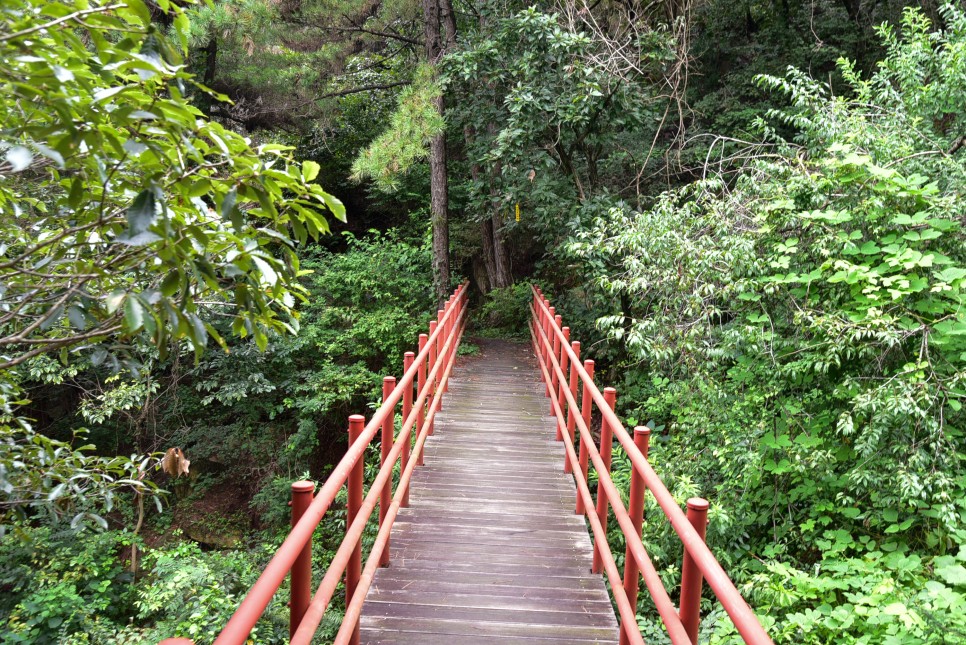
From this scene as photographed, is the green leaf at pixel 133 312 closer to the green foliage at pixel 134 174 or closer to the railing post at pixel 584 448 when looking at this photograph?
the green foliage at pixel 134 174

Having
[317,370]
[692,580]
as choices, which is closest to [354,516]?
[692,580]

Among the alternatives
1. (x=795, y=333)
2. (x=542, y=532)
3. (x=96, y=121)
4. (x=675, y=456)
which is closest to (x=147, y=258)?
(x=96, y=121)

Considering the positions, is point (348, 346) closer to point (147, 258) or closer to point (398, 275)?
point (398, 275)

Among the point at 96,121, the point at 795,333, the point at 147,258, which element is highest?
the point at 96,121

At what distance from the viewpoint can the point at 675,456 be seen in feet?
21.4

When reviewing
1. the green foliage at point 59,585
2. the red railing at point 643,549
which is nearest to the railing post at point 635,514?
the red railing at point 643,549

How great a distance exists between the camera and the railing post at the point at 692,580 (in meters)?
2.24

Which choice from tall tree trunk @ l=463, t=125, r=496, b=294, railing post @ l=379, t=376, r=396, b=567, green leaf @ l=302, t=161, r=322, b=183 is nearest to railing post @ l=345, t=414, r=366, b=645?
railing post @ l=379, t=376, r=396, b=567

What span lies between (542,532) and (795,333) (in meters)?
2.82

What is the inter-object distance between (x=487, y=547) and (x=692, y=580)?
2.22m

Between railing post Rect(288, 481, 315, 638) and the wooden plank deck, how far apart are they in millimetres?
1165

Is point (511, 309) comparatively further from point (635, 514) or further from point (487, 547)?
point (635, 514)

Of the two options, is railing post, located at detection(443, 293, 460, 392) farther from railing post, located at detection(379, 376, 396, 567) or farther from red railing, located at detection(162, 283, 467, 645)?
railing post, located at detection(379, 376, 396, 567)

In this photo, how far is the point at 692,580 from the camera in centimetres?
228
